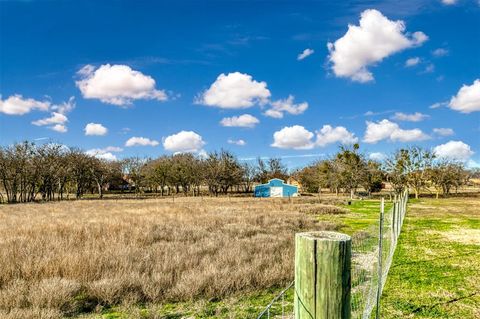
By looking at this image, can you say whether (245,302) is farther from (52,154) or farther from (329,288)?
(52,154)

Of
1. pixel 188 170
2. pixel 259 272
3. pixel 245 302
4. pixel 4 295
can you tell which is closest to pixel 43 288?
pixel 4 295

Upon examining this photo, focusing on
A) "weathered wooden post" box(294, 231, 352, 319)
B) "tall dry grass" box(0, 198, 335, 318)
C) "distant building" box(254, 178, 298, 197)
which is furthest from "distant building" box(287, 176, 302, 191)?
"weathered wooden post" box(294, 231, 352, 319)

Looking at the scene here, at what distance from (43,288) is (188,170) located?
191 ft

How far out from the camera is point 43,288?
5906 millimetres

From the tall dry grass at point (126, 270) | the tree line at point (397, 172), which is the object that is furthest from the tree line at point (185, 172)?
the tall dry grass at point (126, 270)

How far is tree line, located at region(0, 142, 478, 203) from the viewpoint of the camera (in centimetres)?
4406

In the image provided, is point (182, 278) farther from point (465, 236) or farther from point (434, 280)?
point (465, 236)

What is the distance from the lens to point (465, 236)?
1372cm

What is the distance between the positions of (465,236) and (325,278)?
49.8ft

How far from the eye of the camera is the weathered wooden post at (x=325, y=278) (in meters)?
1.59

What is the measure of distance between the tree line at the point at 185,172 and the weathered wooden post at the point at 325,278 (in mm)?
49008

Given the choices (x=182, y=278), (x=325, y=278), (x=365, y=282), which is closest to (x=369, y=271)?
(x=365, y=282)

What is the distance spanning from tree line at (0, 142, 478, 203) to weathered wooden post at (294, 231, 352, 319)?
49.0 metres

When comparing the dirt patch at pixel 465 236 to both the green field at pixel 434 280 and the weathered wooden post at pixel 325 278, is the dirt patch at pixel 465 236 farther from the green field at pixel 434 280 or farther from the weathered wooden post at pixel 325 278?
the weathered wooden post at pixel 325 278
